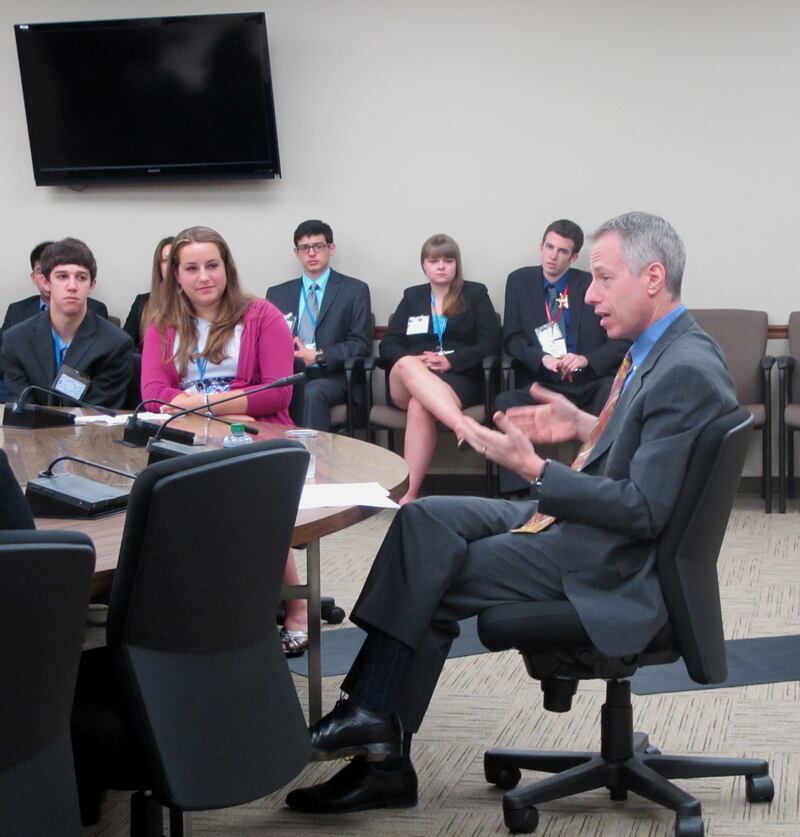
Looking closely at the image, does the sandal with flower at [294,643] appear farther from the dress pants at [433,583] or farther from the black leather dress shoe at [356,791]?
the dress pants at [433,583]

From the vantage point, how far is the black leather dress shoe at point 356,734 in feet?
8.41

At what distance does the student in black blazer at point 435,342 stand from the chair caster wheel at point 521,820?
138 inches

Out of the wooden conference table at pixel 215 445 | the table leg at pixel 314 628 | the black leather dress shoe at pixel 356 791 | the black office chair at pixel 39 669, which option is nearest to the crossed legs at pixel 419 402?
the wooden conference table at pixel 215 445

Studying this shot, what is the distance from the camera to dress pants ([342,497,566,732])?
2.54m

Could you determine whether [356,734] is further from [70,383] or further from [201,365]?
[70,383]

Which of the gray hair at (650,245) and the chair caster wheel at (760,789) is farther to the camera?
the chair caster wheel at (760,789)

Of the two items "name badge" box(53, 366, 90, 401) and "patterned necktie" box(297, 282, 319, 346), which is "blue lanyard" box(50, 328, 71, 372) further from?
"patterned necktie" box(297, 282, 319, 346)

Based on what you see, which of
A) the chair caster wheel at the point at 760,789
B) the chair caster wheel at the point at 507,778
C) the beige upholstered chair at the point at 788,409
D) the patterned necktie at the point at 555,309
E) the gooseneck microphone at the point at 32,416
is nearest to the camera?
the chair caster wheel at the point at 760,789

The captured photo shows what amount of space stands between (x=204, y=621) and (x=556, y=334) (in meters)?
4.54

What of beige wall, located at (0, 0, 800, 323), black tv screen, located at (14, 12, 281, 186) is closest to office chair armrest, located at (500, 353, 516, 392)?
beige wall, located at (0, 0, 800, 323)

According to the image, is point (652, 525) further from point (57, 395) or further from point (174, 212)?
point (174, 212)

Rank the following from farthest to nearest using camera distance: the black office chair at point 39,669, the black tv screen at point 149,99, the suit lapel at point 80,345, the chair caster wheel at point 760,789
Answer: the black tv screen at point 149,99
the suit lapel at point 80,345
the chair caster wheel at point 760,789
the black office chair at point 39,669

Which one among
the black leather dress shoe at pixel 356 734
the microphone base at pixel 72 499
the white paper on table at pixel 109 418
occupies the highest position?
the microphone base at pixel 72 499

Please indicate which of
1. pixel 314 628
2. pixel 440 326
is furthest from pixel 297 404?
pixel 440 326
